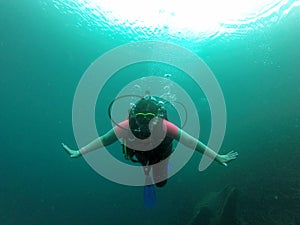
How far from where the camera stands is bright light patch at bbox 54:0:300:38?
1470 cm

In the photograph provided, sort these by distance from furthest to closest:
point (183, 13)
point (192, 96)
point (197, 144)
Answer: point (192, 96) → point (183, 13) → point (197, 144)

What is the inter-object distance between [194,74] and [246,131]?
9803 mm

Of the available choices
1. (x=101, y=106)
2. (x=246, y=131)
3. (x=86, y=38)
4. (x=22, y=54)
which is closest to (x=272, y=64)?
(x=246, y=131)

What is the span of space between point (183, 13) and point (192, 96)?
17.0 m

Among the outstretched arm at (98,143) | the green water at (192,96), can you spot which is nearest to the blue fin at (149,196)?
the outstretched arm at (98,143)

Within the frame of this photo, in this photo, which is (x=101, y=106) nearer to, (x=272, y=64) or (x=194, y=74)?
(x=194, y=74)

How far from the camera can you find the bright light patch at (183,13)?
14.7 m

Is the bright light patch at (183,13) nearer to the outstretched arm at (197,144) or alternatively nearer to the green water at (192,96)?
the green water at (192,96)

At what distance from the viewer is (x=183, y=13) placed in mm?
15523

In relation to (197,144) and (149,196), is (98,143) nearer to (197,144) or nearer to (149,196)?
(149,196)

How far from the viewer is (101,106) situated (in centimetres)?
3944

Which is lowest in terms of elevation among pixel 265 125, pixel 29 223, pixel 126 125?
pixel 29 223

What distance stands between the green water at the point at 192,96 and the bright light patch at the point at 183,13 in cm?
170

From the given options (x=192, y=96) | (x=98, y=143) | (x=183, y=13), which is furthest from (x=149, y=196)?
(x=192, y=96)
